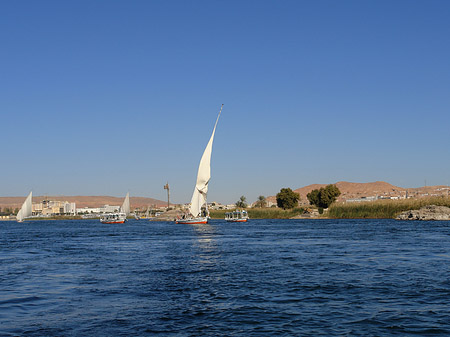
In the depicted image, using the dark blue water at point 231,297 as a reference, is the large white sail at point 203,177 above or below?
above

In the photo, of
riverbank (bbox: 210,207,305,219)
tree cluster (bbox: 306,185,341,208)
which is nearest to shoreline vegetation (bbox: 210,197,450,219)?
riverbank (bbox: 210,207,305,219)

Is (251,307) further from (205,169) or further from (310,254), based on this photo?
(205,169)

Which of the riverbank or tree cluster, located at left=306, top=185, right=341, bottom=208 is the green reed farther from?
tree cluster, located at left=306, top=185, right=341, bottom=208

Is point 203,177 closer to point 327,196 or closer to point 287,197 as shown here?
point 327,196

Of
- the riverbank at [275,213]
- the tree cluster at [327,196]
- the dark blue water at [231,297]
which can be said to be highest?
the tree cluster at [327,196]

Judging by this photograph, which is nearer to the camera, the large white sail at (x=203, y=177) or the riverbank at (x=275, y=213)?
the large white sail at (x=203, y=177)

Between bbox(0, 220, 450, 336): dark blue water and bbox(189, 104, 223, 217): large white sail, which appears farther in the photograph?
bbox(189, 104, 223, 217): large white sail

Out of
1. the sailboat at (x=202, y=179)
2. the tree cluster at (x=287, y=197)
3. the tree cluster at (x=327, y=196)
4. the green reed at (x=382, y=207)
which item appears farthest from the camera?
the tree cluster at (x=287, y=197)

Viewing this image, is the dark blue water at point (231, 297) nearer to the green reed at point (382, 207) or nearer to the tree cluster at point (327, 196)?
the green reed at point (382, 207)

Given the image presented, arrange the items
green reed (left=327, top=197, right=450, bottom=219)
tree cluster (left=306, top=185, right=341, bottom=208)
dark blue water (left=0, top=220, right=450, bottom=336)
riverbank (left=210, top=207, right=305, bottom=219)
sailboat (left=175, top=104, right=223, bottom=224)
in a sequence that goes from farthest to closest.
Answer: tree cluster (left=306, top=185, right=341, bottom=208)
riverbank (left=210, top=207, right=305, bottom=219)
green reed (left=327, top=197, right=450, bottom=219)
sailboat (left=175, top=104, right=223, bottom=224)
dark blue water (left=0, top=220, right=450, bottom=336)

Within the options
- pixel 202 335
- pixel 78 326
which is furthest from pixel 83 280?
pixel 202 335

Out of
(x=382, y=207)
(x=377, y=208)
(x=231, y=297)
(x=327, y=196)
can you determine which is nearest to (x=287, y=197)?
(x=327, y=196)

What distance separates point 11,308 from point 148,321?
196 inches

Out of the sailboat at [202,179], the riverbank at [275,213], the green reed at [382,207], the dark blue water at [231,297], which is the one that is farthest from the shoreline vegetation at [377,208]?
the dark blue water at [231,297]
